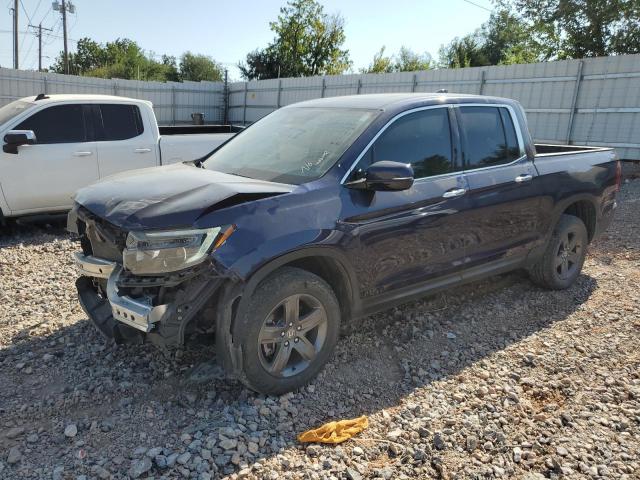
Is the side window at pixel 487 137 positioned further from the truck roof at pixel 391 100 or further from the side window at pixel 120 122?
the side window at pixel 120 122

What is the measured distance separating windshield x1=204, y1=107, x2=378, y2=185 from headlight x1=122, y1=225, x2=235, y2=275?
0.77m

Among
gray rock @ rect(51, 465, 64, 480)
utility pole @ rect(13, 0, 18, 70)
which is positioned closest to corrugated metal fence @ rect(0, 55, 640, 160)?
gray rock @ rect(51, 465, 64, 480)

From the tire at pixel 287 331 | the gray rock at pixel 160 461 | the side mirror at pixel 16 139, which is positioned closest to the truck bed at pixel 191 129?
the side mirror at pixel 16 139

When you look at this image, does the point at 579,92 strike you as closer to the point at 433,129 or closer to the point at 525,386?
the point at 433,129

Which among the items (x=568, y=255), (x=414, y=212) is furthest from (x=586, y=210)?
(x=414, y=212)

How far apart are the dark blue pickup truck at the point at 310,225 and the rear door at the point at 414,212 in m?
0.01

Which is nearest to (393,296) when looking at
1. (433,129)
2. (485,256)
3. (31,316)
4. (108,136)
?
(485,256)

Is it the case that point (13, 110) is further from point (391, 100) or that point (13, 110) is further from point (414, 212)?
point (414, 212)

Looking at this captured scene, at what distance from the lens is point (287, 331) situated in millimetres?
3328

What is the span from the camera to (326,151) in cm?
374

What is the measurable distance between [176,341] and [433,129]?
248 centimetres

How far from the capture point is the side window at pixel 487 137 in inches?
173

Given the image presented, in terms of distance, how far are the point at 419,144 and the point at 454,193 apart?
0.46 metres

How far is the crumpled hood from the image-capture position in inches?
119
